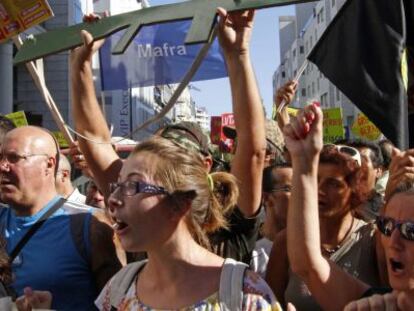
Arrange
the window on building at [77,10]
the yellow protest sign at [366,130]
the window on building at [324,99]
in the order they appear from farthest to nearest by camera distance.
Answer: the window on building at [324,99] < the window on building at [77,10] < the yellow protest sign at [366,130]

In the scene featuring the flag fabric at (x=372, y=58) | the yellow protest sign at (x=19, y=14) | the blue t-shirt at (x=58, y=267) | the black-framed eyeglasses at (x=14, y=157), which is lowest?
the blue t-shirt at (x=58, y=267)

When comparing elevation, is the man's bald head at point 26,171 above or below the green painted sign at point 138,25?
below

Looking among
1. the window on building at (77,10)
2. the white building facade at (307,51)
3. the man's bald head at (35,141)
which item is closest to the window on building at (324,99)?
the white building facade at (307,51)

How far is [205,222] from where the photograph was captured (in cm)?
229

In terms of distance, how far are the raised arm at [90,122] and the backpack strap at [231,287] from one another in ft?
2.88

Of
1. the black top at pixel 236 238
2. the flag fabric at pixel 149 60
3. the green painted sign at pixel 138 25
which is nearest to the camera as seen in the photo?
the green painted sign at pixel 138 25

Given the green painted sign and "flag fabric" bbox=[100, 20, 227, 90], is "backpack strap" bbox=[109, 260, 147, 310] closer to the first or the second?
the green painted sign

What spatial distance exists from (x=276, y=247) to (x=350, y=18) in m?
1.04

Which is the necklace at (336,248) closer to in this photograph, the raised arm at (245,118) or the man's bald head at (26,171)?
the raised arm at (245,118)

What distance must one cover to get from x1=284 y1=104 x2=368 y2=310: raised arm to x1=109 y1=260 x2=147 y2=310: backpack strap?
0.56 metres

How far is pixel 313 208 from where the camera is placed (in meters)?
2.11

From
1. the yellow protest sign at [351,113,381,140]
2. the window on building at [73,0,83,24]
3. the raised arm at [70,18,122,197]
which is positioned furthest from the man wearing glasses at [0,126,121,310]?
the window on building at [73,0,83,24]

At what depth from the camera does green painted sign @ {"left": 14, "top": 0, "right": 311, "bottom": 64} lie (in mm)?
2355

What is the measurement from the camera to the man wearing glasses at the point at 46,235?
2727 mm
